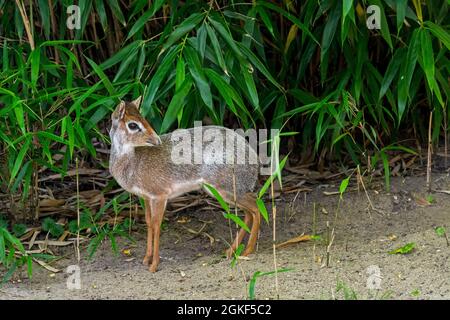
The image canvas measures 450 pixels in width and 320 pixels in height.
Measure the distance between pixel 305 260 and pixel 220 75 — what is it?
3.63ft

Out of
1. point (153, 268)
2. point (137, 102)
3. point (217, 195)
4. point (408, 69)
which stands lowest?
point (153, 268)

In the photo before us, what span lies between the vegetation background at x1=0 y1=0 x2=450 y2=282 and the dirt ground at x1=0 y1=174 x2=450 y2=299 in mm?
338

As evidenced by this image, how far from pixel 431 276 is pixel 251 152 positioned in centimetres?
119

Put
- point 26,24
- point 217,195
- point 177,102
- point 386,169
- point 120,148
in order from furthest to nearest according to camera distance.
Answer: point 386,169
point 26,24
point 120,148
point 177,102
point 217,195

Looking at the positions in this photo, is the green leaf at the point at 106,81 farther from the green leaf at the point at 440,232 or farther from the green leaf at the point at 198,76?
the green leaf at the point at 440,232

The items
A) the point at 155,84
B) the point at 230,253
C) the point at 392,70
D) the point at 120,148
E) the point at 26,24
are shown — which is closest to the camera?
the point at 155,84

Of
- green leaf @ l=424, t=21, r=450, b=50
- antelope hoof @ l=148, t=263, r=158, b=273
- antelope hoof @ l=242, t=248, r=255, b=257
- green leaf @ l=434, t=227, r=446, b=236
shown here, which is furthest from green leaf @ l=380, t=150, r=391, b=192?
antelope hoof @ l=148, t=263, r=158, b=273

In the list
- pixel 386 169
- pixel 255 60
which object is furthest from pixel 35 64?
pixel 386 169

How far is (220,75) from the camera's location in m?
5.14

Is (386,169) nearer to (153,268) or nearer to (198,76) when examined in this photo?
(198,76)

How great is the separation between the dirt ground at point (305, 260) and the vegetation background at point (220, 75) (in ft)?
1.11

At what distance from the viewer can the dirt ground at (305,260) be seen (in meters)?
4.70

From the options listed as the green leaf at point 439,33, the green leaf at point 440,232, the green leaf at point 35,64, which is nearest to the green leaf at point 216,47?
the green leaf at point 35,64

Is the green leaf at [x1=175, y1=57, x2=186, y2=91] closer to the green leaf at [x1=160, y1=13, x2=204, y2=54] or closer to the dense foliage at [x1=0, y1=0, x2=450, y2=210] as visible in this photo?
the dense foliage at [x1=0, y1=0, x2=450, y2=210]
